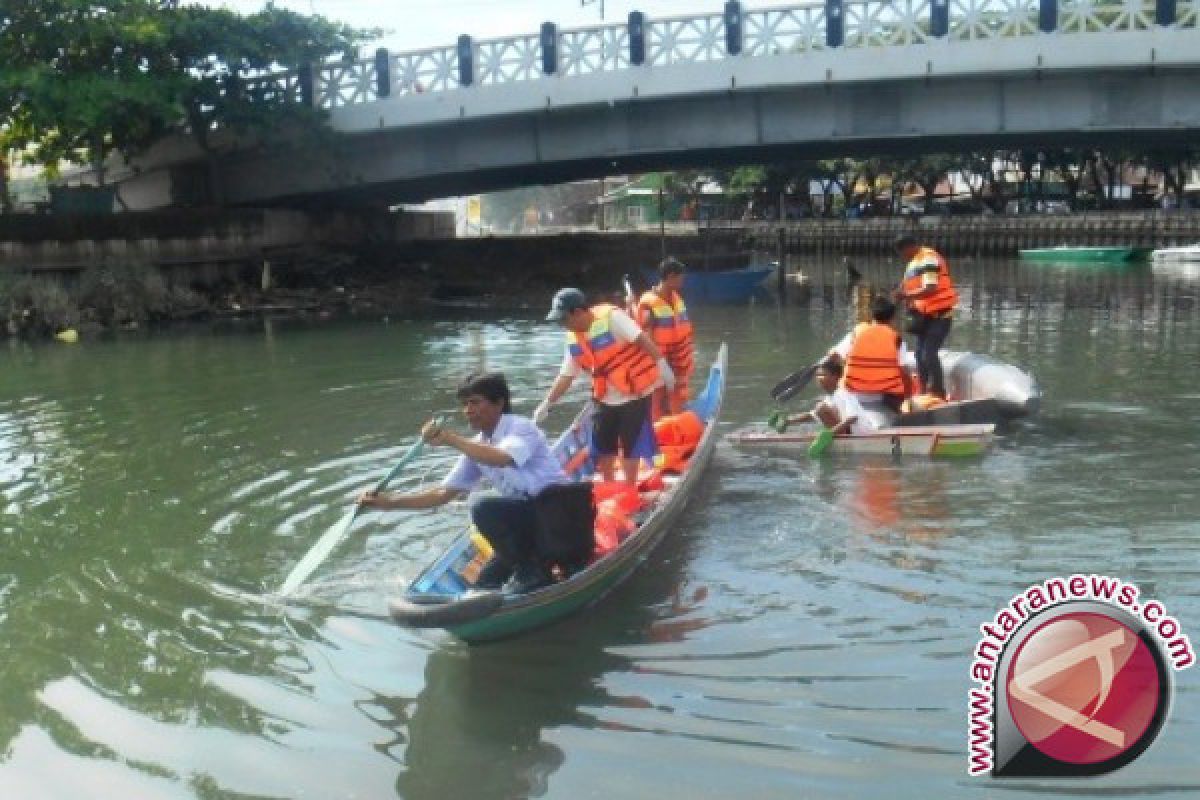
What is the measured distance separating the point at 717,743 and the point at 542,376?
14.0 meters

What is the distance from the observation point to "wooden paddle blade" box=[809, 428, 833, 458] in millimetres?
12188

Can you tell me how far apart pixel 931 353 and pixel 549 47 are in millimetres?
17022

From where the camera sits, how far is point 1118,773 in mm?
5340

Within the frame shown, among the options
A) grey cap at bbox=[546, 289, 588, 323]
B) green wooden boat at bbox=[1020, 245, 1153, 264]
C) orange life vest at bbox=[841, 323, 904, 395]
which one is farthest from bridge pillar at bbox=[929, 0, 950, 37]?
green wooden boat at bbox=[1020, 245, 1153, 264]

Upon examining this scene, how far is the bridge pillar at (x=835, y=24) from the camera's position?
82.3 feet

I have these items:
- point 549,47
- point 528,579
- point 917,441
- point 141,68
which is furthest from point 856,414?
point 141,68

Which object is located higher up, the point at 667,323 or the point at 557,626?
A: the point at 667,323

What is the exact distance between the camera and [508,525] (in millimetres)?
7062

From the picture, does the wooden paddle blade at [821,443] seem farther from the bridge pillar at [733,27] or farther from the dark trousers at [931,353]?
the bridge pillar at [733,27]

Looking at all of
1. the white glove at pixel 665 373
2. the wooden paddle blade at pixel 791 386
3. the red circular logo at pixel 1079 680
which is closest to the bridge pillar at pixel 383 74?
the wooden paddle blade at pixel 791 386

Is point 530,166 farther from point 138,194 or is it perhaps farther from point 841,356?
point 841,356

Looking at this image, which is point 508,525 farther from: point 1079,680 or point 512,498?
point 1079,680

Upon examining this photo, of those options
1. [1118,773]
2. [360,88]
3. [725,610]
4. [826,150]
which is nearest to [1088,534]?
[725,610]

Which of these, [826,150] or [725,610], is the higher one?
[826,150]
